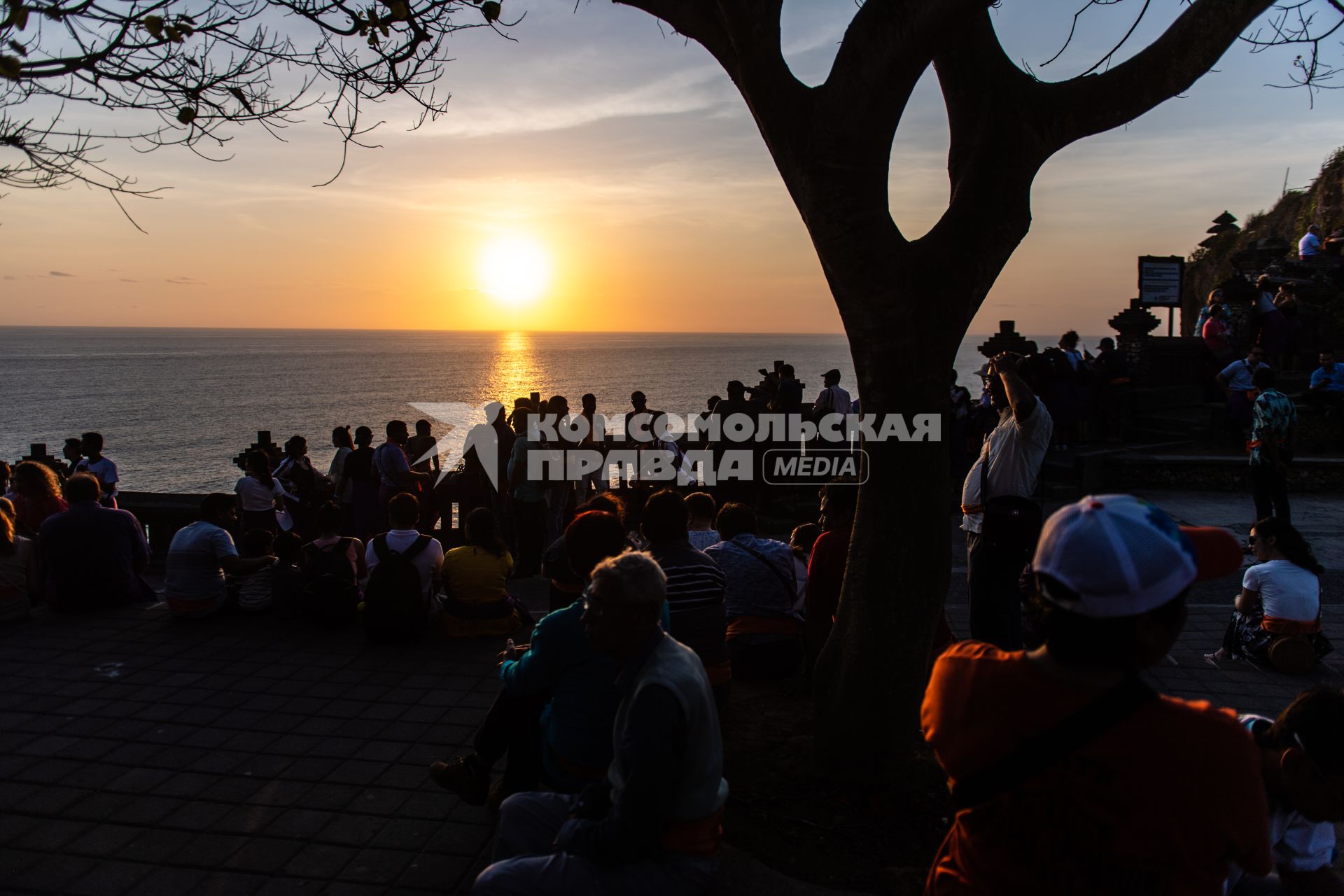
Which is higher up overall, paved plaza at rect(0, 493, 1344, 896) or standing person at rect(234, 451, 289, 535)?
standing person at rect(234, 451, 289, 535)

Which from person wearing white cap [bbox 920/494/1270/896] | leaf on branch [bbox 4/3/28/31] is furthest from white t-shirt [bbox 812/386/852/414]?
person wearing white cap [bbox 920/494/1270/896]

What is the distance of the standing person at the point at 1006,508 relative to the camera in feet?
18.3

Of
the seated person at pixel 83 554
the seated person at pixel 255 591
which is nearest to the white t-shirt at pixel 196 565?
the seated person at pixel 255 591

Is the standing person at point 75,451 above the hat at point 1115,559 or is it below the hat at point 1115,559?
below

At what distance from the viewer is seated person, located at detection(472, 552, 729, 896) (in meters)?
2.84

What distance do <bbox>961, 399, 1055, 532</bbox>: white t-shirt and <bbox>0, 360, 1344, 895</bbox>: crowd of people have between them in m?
0.02

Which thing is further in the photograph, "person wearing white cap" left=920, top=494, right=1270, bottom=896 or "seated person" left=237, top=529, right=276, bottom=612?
"seated person" left=237, top=529, right=276, bottom=612

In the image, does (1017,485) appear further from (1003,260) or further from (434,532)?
(434,532)

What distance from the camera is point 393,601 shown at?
22.5 feet

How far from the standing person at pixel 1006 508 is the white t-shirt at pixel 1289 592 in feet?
5.75

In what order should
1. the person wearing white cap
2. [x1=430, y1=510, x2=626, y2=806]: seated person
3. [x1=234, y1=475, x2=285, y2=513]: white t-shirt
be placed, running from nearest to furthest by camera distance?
the person wearing white cap
[x1=430, y1=510, x2=626, y2=806]: seated person
[x1=234, y1=475, x2=285, y2=513]: white t-shirt

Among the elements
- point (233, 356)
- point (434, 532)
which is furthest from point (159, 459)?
point (233, 356)

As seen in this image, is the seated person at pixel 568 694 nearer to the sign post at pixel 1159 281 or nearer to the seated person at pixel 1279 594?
the seated person at pixel 1279 594

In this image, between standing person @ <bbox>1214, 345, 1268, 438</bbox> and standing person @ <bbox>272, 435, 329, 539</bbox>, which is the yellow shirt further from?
standing person @ <bbox>1214, 345, 1268, 438</bbox>
